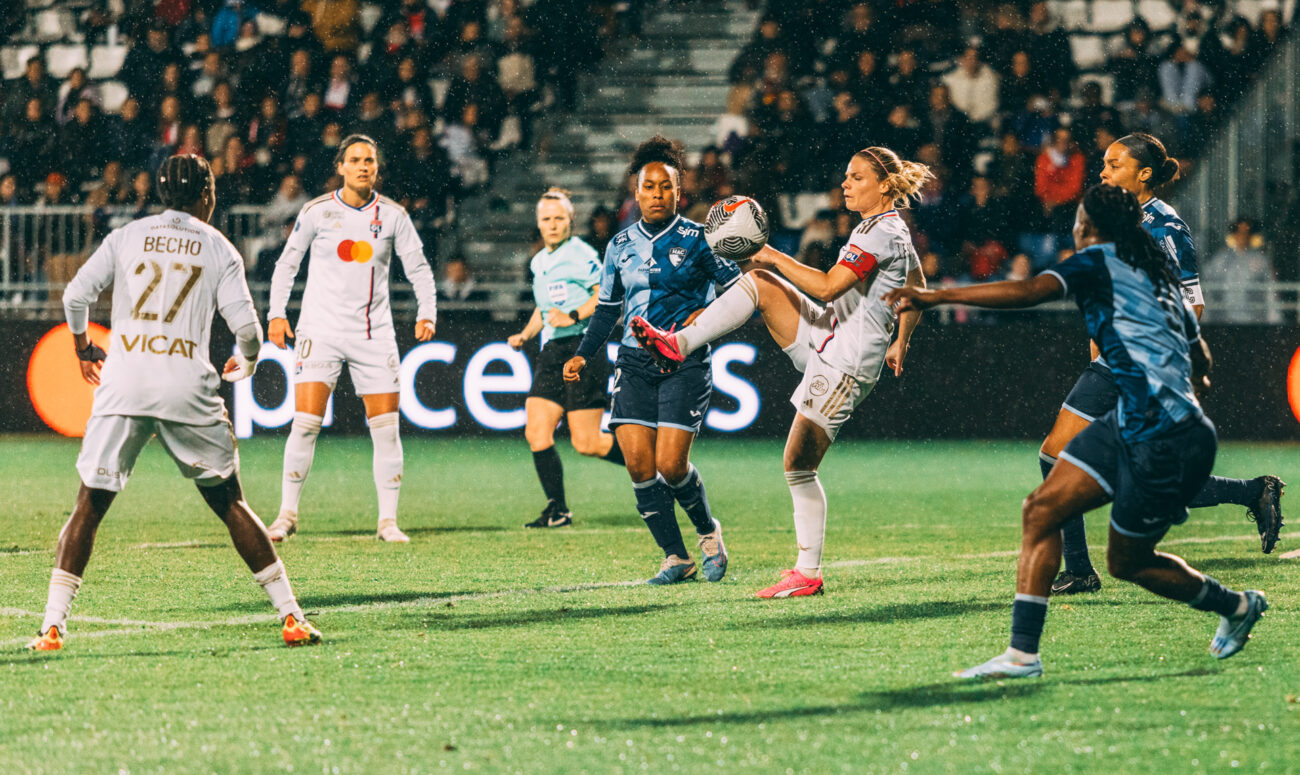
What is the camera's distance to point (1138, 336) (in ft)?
17.0

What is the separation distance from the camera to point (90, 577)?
7730mm

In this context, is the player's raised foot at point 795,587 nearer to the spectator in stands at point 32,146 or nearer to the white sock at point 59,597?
the white sock at point 59,597

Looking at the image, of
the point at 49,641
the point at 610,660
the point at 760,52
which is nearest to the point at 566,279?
the point at 610,660

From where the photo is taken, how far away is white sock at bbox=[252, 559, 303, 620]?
19.4ft

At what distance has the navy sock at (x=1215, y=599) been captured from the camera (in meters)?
5.50

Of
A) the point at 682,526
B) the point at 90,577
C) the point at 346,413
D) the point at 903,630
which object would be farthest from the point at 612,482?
the point at 903,630

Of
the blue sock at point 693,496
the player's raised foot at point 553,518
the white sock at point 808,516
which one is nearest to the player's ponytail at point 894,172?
the white sock at point 808,516

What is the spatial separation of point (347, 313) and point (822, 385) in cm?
348

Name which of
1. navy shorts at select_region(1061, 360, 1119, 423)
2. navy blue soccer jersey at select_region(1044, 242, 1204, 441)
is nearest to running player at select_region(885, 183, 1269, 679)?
navy blue soccer jersey at select_region(1044, 242, 1204, 441)

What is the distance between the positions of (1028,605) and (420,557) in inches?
161

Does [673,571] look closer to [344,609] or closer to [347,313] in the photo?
[344,609]

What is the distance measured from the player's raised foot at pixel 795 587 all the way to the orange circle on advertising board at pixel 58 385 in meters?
10.4

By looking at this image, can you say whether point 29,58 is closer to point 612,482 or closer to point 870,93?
point 870,93

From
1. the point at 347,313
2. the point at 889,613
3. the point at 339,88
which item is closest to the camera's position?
the point at 889,613
